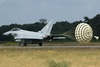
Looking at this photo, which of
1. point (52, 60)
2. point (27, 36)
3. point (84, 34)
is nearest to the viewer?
point (52, 60)

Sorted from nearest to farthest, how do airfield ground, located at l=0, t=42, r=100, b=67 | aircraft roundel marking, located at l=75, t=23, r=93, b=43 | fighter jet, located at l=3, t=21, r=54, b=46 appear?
airfield ground, located at l=0, t=42, r=100, b=67 → aircraft roundel marking, located at l=75, t=23, r=93, b=43 → fighter jet, located at l=3, t=21, r=54, b=46

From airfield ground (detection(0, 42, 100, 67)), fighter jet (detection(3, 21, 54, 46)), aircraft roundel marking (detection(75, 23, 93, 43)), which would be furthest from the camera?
fighter jet (detection(3, 21, 54, 46))

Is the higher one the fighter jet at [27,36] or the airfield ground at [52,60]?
the fighter jet at [27,36]

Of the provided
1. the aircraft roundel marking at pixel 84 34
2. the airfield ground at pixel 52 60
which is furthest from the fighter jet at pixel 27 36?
the airfield ground at pixel 52 60

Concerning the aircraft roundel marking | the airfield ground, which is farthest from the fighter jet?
the airfield ground

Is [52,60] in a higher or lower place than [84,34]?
lower

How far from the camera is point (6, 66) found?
22328 mm

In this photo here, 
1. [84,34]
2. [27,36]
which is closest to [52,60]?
[84,34]

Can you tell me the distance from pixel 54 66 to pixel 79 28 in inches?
874

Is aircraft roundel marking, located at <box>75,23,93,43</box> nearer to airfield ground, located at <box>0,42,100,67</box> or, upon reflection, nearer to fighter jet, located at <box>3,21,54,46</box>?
airfield ground, located at <box>0,42,100,67</box>

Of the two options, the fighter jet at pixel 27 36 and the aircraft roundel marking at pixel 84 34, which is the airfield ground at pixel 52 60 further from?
the fighter jet at pixel 27 36

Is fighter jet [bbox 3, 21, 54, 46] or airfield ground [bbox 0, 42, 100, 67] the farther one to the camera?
fighter jet [bbox 3, 21, 54, 46]

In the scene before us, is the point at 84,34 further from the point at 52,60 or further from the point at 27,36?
the point at 27,36

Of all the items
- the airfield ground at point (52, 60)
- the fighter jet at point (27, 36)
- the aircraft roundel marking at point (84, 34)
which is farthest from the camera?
the fighter jet at point (27, 36)
